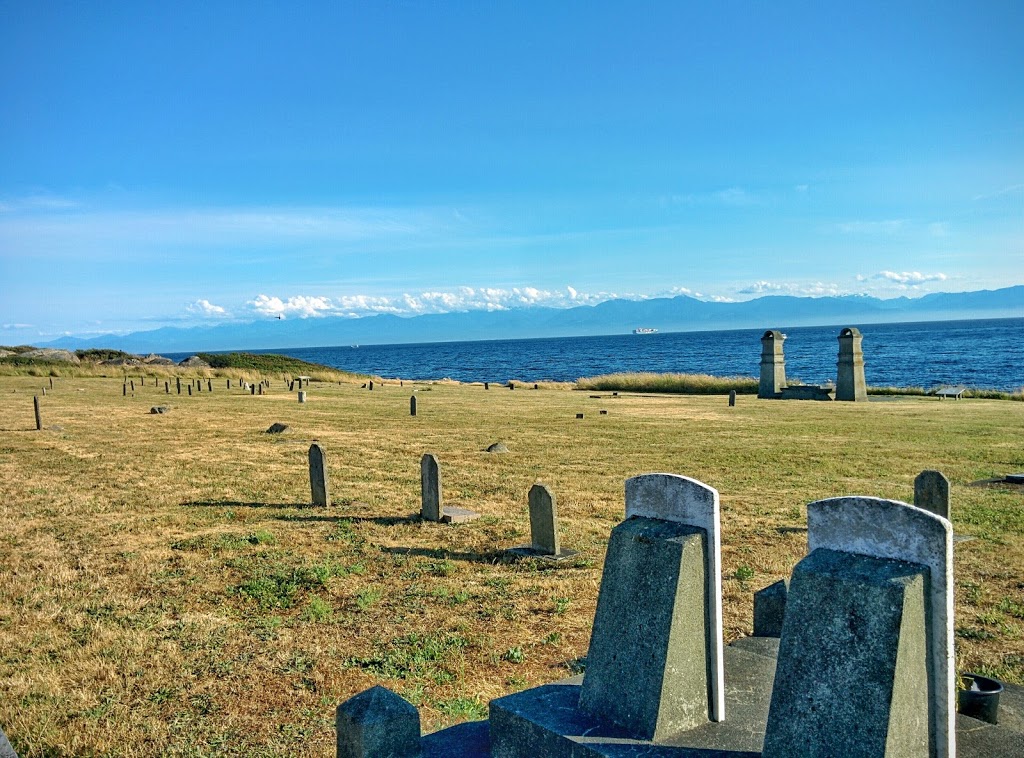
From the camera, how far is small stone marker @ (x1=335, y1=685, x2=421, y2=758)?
442 cm

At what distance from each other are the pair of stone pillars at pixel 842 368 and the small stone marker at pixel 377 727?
28.3 metres

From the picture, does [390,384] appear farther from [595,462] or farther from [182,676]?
[182,676]

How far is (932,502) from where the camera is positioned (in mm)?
9766

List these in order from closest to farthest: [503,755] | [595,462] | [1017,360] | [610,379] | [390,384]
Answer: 1. [503,755]
2. [595,462]
3. [610,379]
4. [390,384]
5. [1017,360]

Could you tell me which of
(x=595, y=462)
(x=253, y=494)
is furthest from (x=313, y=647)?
(x=595, y=462)

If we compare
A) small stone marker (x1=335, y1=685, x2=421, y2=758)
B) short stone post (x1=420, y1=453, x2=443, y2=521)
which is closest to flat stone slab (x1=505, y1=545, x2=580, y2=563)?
short stone post (x1=420, y1=453, x2=443, y2=521)

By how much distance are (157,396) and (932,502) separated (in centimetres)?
3462

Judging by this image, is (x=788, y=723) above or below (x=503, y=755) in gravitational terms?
above

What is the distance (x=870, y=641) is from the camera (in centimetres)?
323

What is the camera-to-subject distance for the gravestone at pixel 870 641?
10.5 ft

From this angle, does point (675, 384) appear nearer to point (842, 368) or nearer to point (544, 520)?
point (842, 368)

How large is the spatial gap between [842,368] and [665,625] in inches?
1212

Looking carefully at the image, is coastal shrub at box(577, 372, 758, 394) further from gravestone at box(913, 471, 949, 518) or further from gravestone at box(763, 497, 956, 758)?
gravestone at box(763, 497, 956, 758)

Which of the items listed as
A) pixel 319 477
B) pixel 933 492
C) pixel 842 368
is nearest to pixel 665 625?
pixel 933 492
